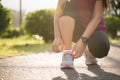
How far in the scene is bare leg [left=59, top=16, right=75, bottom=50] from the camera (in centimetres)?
384

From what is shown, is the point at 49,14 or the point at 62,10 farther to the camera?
the point at 49,14

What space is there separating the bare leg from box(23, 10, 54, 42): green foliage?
7.55 meters

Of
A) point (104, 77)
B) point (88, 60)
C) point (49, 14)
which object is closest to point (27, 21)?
point (49, 14)

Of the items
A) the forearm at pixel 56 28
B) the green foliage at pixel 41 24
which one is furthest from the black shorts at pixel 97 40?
the green foliage at pixel 41 24

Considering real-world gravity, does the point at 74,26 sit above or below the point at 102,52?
above

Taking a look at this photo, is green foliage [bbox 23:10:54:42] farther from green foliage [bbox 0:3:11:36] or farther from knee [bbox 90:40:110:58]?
knee [bbox 90:40:110:58]

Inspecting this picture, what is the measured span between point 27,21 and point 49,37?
112 cm

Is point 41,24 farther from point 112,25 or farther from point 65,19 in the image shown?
point 65,19

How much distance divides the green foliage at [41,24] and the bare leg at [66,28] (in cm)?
755

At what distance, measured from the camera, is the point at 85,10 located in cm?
402

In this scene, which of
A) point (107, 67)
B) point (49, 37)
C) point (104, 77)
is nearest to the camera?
point (104, 77)

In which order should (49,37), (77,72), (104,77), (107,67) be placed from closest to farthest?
(104,77), (77,72), (107,67), (49,37)

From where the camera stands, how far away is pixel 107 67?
4.25 meters

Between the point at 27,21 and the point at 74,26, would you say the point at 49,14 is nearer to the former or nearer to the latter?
the point at 27,21
